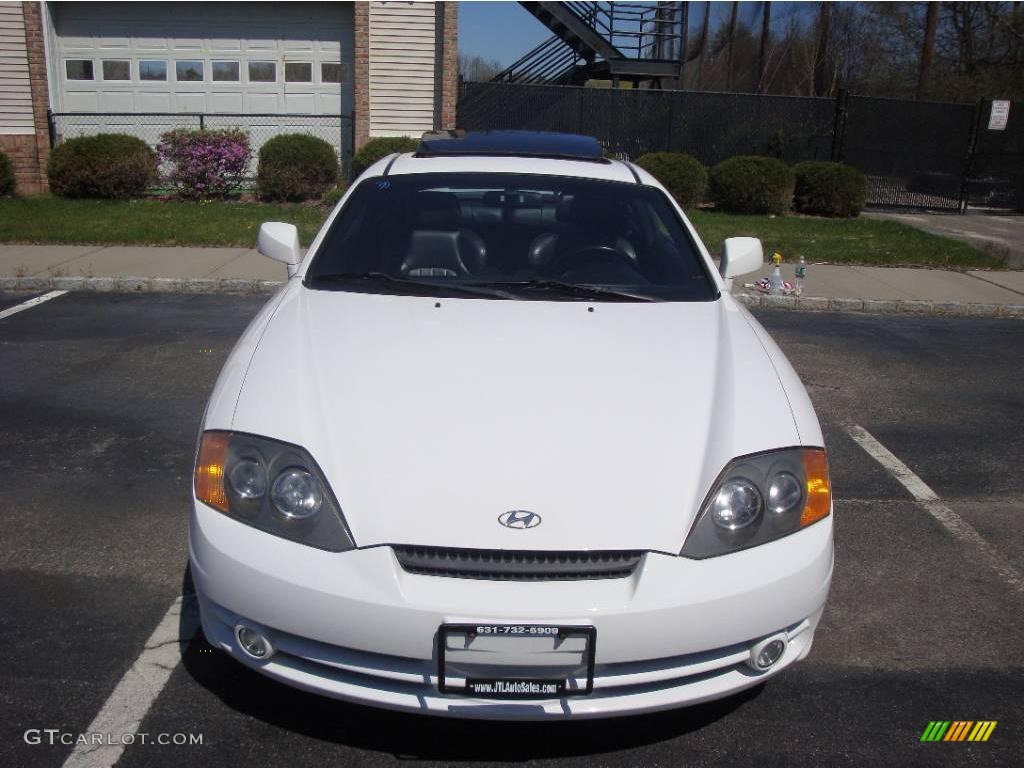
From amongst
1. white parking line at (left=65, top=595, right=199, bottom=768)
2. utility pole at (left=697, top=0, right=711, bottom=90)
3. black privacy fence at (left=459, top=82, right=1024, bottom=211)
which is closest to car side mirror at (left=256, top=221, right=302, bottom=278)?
white parking line at (left=65, top=595, right=199, bottom=768)

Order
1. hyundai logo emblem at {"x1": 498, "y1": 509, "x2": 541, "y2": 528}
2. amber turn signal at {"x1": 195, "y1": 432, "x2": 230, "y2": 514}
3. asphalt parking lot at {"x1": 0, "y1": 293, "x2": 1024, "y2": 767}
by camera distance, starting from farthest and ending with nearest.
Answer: asphalt parking lot at {"x1": 0, "y1": 293, "x2": 1024, "y2": 767} → amber turn signal at {"x1": 195, "y1": 432, "x2": 230, "y2": 514} → hyundai logo emblem at {"x1": 498, "y1": 509, "x2": 541, "y2": 528}

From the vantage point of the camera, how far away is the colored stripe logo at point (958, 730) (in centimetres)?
301

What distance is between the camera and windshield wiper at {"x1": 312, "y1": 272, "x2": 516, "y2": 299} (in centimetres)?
384

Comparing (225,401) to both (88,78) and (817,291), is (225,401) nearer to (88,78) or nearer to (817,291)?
(817,291)

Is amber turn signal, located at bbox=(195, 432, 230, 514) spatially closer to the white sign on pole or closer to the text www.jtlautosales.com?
the text www.jtlautosales.com

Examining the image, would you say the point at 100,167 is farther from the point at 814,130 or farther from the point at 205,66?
the point at 814,130

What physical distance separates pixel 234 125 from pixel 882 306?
1212 centimetres

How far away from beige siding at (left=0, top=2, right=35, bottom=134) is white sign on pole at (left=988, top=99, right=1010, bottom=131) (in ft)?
54.9

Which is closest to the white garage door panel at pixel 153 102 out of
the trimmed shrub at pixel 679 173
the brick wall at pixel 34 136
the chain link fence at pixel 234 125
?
the chain link fence at pixel 234 125

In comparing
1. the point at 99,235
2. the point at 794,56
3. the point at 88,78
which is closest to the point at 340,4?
the point at 88,78

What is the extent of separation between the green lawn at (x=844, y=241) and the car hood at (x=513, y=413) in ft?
28.1

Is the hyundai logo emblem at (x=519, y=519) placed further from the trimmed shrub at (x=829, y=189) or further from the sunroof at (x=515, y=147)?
the trimmed shrub at (x=829, y=189)

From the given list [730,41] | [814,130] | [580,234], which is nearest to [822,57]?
[730,41]

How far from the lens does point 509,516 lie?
2.58 meters
